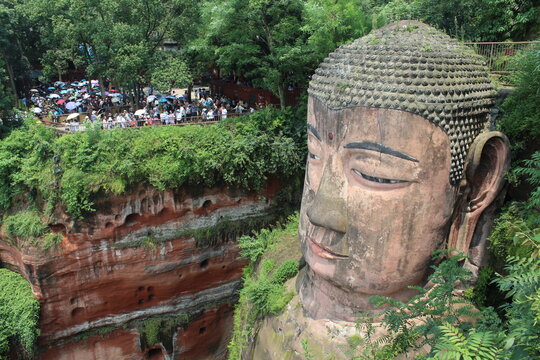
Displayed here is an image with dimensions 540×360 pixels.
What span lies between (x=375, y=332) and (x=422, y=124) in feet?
10.1

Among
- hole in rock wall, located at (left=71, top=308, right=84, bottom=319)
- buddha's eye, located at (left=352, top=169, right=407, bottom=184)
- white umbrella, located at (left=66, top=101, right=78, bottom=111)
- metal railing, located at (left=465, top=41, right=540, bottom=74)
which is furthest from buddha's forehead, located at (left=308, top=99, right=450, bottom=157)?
white umbrella, located at (left=66, top=101, right=78, bottom=111)

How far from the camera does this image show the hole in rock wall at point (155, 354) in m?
16.2

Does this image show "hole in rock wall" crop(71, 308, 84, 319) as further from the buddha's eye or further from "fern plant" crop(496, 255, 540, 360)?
"fern plant" crop(496, 255, 540, 360)

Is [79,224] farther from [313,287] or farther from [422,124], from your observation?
[422,124]

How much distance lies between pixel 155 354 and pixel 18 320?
4.98m

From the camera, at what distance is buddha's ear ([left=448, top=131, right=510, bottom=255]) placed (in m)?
5.80

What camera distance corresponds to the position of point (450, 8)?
1385cm

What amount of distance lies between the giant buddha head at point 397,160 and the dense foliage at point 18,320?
38.8 ft

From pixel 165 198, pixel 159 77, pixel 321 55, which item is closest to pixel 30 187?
pixel 165 198

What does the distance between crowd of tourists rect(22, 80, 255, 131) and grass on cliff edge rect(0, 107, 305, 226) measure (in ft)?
4.39

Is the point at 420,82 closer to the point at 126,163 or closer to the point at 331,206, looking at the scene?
the point at 331,206

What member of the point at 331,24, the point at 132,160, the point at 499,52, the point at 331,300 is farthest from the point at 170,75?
the point at 331,300

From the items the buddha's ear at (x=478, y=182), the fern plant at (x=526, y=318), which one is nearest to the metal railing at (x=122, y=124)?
the buddha's ear at (x=478, y=182)

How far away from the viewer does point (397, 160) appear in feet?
18.3
